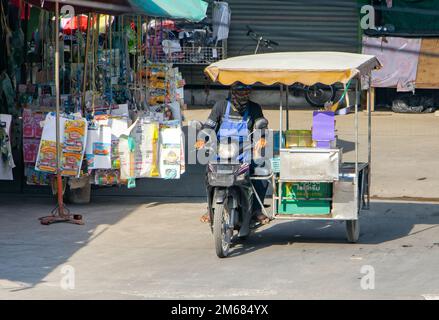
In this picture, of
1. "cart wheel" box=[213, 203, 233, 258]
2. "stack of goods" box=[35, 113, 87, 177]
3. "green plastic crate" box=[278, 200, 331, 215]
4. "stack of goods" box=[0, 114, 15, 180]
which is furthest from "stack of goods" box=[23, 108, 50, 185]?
"green plastic crate" box=[278, 200, 331, 215]

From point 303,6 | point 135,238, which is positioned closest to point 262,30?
point 303,6

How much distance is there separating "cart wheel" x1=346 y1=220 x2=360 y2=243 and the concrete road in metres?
0.09

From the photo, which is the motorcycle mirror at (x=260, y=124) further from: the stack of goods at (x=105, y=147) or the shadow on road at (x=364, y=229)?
the stack of goods at (x=105, y=147)

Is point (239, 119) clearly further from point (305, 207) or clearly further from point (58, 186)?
point (58, 186)

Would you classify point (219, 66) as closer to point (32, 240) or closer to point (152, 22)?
point (32, 240)

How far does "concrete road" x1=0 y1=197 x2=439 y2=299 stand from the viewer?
818 centimetres

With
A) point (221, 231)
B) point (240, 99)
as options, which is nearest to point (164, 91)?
point (240, 99)

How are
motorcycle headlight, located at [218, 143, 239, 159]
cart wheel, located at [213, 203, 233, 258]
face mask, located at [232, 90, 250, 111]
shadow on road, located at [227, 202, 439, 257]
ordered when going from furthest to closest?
shadow on road, located at [227, 202, 439, 257] → face mask, located at [232, 90, 250, 111] → motorcycle headlight, located at [218, 143, 239, 159] → cart wheel, located at [213, 203, 233, 258]

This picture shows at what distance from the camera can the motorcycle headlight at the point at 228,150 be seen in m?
9.74

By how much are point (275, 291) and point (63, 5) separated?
Answer: 480 centimetres

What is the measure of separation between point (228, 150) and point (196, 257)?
3.57ft

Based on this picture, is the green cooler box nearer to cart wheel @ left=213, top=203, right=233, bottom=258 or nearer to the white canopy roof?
cart wheel @ left=213, top=203, right=233, bottom=258

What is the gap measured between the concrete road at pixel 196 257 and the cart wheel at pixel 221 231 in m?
0.10

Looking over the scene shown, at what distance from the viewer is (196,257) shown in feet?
31.0
